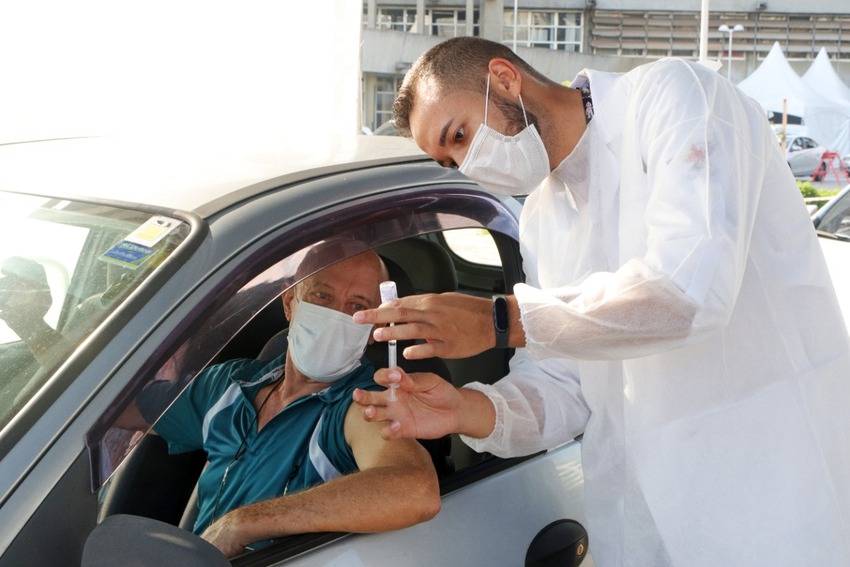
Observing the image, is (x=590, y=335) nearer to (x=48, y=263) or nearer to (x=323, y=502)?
(x=323, y=502)

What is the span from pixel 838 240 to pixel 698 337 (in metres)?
4.08

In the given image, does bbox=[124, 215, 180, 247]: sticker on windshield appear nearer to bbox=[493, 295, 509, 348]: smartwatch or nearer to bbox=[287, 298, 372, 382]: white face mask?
bbox=[493, 295, 509, 348]: smartwatch

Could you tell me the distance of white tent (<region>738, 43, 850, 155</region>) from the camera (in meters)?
26.2

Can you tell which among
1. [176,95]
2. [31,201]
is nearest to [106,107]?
[176,95]

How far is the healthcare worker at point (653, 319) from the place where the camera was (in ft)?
4.60

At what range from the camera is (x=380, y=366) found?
2.22 metres

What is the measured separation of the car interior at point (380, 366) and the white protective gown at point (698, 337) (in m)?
0.37

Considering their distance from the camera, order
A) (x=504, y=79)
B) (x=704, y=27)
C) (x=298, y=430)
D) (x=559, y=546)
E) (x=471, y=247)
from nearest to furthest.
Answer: (x=504, y=79) → (x=559, y=546) → (x=298, y=430) → (x=471, y=247) → (x=704, y=27)

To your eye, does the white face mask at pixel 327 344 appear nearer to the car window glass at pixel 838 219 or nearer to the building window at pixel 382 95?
the car window glass at pixel 838 219

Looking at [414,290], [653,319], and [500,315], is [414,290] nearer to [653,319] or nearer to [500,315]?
[500,315]

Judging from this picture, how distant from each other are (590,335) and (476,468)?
23.8 inches

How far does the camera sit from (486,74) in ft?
5.54

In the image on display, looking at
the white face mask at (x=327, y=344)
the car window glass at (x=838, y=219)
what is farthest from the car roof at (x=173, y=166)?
the car window glass at (x=838, y=219)

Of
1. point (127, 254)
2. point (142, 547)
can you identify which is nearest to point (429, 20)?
point (127, 254)
